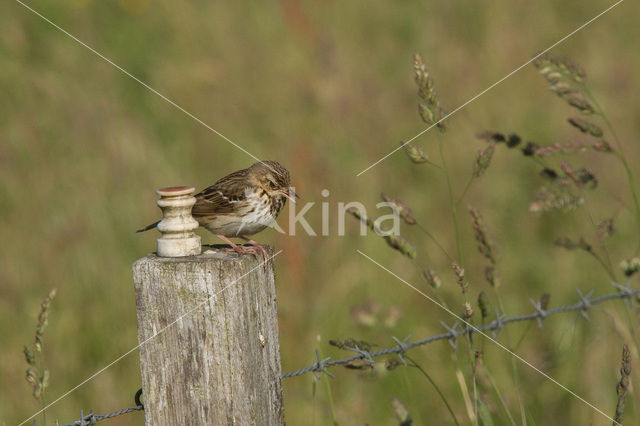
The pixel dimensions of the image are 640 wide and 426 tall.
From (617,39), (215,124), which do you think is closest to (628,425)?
(215,124)

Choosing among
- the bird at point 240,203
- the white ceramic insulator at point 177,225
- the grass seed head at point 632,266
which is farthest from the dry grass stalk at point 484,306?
the bird at point 240,203

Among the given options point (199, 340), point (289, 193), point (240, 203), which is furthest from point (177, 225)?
point (289, 193)

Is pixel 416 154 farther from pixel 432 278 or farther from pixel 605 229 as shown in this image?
pixel 605 229

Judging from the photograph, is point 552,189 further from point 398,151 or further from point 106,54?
point 106,54

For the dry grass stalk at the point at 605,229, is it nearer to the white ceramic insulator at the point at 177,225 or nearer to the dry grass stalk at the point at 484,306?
the dry grass stalk at the point at 484,306

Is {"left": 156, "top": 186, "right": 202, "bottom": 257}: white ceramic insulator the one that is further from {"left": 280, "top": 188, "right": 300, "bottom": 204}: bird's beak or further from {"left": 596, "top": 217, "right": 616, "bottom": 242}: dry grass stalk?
{"left": 596, "top": 217, "right": 616, "bottom": 242}: dry grass stalk

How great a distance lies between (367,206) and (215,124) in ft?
5.59

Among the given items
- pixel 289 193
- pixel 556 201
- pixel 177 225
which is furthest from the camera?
pixel 289 193

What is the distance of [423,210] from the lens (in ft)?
21.0

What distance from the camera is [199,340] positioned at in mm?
2592

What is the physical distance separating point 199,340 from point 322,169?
13.2 ft

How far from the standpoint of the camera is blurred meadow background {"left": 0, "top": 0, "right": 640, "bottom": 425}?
195 inches

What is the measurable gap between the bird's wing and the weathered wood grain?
1516mm

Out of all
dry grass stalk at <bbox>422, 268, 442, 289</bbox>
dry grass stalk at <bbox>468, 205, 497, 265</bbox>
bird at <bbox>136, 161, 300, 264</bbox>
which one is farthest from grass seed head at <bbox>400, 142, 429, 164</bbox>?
bird at <bbox>136, 161, 300, 264</bbox>
